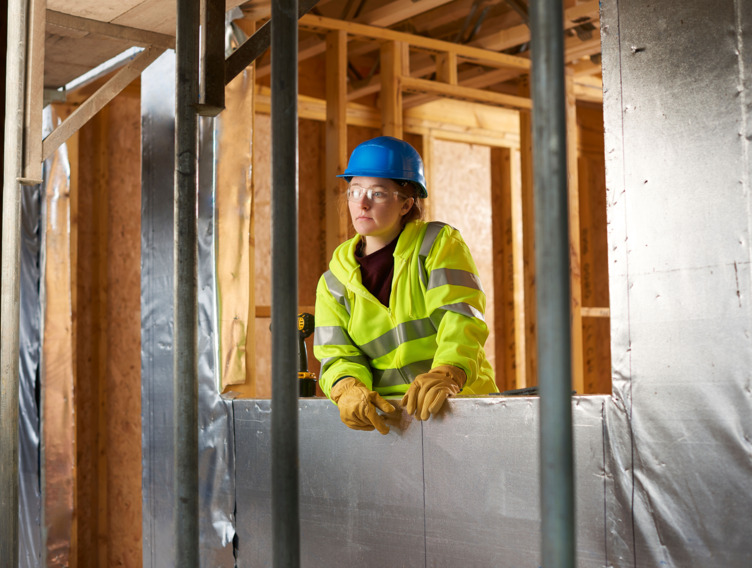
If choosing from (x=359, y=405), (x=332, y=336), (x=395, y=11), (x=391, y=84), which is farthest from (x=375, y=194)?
(x=391, y=84)

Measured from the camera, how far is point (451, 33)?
5.99 meters

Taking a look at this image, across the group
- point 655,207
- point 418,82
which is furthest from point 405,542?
point 418,82

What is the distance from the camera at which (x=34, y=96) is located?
2.93m

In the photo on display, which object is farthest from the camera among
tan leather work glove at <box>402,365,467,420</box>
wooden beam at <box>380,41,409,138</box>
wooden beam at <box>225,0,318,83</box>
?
wooden beam at <box>380,41,409,138</box>

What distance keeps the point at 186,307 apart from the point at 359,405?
0.82 metres

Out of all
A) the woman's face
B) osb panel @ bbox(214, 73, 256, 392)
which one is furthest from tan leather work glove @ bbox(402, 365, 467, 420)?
osb panel @ bbox(214, 73, 256, 392)

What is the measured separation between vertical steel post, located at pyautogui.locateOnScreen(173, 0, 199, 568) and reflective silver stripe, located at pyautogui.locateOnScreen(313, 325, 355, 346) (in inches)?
39.9

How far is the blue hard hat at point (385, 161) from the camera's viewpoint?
9.20 feet

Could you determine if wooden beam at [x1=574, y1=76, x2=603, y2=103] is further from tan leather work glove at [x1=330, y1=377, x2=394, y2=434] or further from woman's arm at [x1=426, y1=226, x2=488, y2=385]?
tan leather work glove at [x1=330, y1=377, x2=394, y2=434]

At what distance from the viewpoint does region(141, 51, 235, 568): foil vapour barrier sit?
11.3 feet

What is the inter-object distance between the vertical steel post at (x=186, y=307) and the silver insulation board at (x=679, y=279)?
92 cm

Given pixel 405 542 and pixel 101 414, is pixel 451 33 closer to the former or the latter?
pixel 101 414

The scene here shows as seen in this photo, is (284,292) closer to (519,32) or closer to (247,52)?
(247,52)

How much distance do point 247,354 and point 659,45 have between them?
7.43ft
